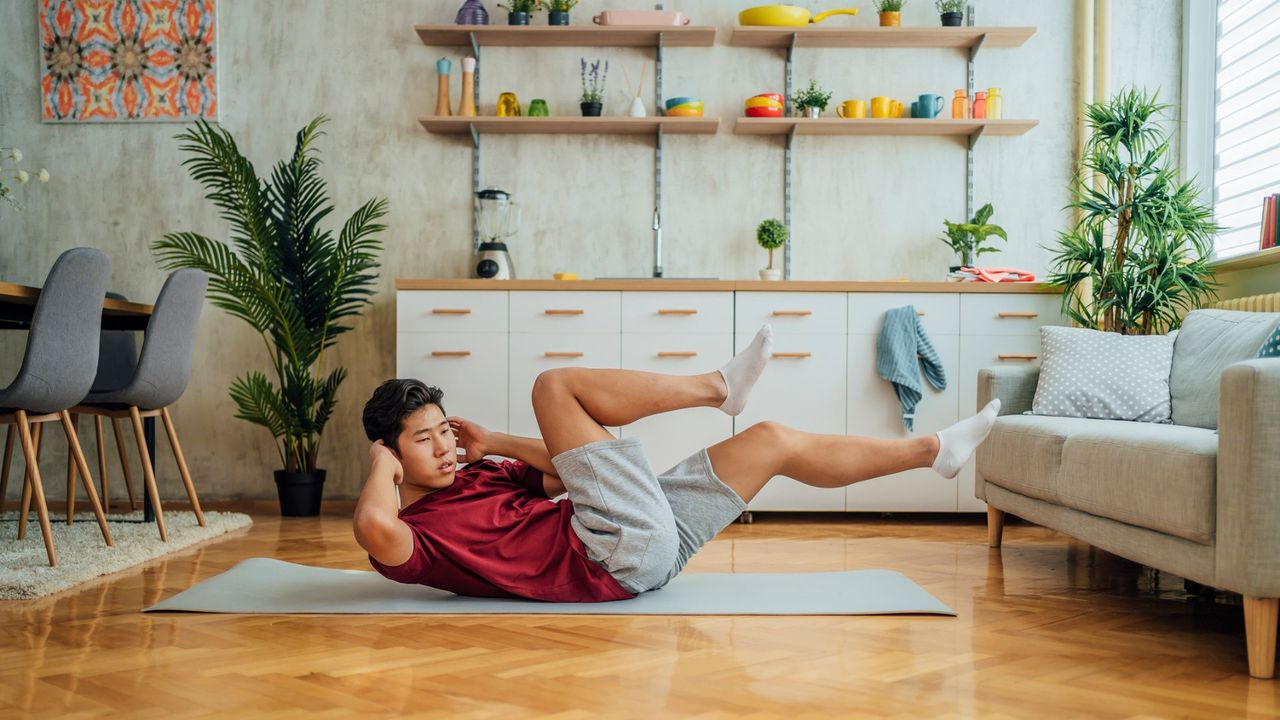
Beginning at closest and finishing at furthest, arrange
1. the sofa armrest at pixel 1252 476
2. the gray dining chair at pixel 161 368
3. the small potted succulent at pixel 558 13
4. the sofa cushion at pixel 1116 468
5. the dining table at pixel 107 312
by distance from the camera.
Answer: the sofa armrest at pixel 1252 476, the sofa cushion at pixel 1116 468, the dining table at pixel 107 312, the gray dining chair at pixel 161 368, the small potted succulent at pixel 558 13

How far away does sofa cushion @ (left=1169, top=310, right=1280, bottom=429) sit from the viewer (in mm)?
2967

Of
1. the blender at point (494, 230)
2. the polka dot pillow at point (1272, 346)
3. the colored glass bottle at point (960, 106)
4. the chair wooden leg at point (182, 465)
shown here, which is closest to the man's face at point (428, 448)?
the chair wooden leg at point (182, 465)

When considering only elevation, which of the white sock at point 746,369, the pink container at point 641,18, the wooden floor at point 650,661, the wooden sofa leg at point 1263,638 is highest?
the pink container at point 641,18

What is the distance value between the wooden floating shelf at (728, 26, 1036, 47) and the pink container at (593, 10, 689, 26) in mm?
293

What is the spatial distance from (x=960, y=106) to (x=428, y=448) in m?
3.31

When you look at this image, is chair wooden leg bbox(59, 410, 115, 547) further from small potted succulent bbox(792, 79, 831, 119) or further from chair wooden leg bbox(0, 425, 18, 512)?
small potted succulent bbox(792, 79, 831, 119)

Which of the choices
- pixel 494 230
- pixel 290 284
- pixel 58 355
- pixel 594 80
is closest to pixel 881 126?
pixel 594 80

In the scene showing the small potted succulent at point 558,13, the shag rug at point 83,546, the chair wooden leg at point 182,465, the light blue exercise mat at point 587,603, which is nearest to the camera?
the light blue exercise mat at point 587,603

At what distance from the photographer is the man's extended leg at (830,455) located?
7.29 feet

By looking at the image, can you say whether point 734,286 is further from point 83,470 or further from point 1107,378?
point 83,470

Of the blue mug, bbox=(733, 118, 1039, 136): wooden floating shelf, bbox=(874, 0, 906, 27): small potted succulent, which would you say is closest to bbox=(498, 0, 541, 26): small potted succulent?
bbox=(733, 118, 1039, 136): wooden floating shelf

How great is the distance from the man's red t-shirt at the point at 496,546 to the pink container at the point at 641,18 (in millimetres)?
2804

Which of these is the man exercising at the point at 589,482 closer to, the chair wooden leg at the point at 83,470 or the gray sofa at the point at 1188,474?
the gray sofa at the point at 1188,474

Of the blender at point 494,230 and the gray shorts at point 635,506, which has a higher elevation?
the blender at point 494,230
